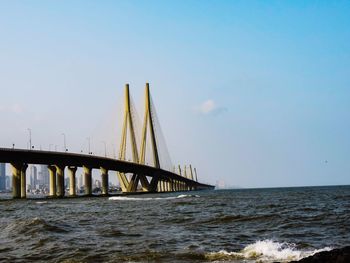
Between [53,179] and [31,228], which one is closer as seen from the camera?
[31,228]

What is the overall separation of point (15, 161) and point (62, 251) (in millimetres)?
79495

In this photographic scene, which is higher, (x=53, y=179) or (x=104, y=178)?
(x=104, y=178)

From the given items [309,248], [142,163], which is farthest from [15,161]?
[309,248]

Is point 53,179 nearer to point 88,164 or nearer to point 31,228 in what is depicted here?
point 88,164

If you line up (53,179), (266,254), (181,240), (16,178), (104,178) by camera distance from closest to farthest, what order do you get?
(266,254), (181,240), (16,178), (53,179), (104,178)

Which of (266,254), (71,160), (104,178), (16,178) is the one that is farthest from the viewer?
(104,178)

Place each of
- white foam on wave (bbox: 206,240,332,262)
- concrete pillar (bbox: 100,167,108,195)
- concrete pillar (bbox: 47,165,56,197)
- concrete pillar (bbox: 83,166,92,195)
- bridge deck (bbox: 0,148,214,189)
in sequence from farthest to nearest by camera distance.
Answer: concrete pillar (bbox: 100,167,108,195), concrete pillar (bbox: 83,166,92,195), concrete pillar (bbox: 47,165,56,197), bridge deck (bbox: 0,148,214,189), white foam on wave (bbox: 206,240,332,262)

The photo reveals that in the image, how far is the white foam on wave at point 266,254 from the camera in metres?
16.4

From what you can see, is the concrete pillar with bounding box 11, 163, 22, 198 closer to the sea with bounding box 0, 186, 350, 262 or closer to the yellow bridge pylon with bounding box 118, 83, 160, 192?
the yellow bridge pylon with bounding box 118, 83, 160, 192

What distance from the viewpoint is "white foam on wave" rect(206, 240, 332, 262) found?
53.8 feet

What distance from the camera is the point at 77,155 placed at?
105 m

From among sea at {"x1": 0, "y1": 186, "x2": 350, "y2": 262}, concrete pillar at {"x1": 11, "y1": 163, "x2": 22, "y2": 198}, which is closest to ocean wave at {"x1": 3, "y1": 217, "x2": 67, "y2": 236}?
sea at {"x1": 0, "y1": 186, "x2": 350, "y2": 262}

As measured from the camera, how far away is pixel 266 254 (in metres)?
17.2

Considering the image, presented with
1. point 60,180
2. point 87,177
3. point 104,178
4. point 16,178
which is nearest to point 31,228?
point 16,178
